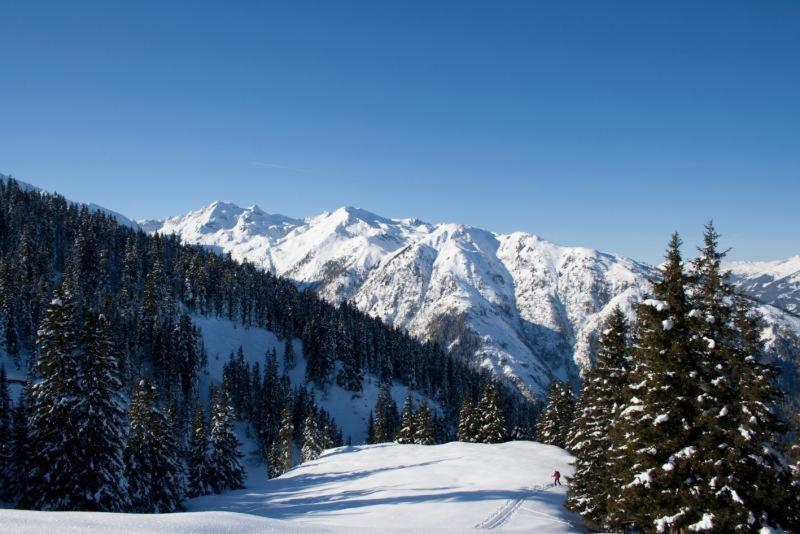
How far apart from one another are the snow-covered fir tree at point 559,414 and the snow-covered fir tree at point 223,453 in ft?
128

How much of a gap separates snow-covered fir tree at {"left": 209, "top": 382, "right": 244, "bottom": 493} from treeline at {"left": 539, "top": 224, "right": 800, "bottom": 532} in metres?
51.0

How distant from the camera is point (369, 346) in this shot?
149250mm

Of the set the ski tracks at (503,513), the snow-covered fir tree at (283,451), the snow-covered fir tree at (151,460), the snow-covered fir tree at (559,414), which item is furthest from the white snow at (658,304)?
the snow-covered fir tree at (283,451)

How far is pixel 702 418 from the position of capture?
17.2m

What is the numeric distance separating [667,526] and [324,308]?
5862 inches

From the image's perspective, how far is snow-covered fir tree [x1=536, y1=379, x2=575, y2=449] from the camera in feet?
195

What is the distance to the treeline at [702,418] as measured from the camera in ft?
55.3

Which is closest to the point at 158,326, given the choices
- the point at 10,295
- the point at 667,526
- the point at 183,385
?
the point at 183,385

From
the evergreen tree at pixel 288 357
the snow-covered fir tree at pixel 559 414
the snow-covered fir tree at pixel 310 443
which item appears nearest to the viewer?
the snow-covered fir tree at pixel 559 414

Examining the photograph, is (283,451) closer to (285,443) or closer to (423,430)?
(285,443)

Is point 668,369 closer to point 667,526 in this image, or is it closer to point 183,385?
point 667,526

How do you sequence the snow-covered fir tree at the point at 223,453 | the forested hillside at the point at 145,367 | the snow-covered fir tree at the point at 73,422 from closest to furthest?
the snow-covered fir tree at the point at 73,422 < the forested hillside at the point at 145,367 < the snow-covered fir tree at the point at 223,453

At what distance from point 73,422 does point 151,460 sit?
1362 cm

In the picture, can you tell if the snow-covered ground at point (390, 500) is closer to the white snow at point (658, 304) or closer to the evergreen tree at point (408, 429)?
the white snow at point (658, 304)
